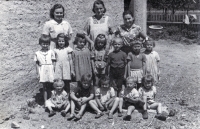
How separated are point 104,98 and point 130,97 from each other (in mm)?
399

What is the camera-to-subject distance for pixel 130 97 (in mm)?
4438

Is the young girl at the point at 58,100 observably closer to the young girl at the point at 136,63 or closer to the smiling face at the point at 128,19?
the young girl at the point at 136,63

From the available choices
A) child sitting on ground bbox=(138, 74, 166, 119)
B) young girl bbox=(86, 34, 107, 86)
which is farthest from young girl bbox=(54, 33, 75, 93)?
child sitting on ground bbox=(138, 74, 166, 119)

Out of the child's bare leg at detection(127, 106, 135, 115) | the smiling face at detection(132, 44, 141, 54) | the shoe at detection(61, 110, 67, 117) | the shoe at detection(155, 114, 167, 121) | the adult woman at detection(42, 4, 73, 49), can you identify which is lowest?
the shoe at detection(155, 114, 167, 121)

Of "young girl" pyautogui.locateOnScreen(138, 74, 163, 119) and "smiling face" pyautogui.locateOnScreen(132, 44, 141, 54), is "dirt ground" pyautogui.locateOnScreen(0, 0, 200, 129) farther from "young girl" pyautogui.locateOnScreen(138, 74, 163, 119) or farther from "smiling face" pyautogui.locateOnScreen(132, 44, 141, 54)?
"smiling face" pyautogui.locateOnScreen(132, 44, 141, 54)

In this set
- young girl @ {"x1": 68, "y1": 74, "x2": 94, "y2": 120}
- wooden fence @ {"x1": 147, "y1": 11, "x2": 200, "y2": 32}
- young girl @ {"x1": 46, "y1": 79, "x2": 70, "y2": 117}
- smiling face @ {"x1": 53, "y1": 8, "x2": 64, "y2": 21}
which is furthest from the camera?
wooden fence @ {"x1": 147, "y1": 11, "x2": 200, "y2": 32}

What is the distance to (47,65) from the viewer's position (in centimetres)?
454

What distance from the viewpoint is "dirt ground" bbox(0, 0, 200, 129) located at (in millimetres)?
4207

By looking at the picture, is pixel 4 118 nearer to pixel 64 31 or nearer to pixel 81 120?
pixel 81 120

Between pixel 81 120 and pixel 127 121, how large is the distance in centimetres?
68

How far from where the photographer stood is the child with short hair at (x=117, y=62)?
457 cm

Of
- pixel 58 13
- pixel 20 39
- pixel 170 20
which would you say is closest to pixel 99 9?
pixel 58 13

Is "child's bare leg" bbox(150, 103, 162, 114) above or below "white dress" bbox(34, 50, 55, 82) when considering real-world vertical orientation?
below

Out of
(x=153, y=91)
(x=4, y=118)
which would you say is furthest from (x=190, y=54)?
(x=4, y=118)
